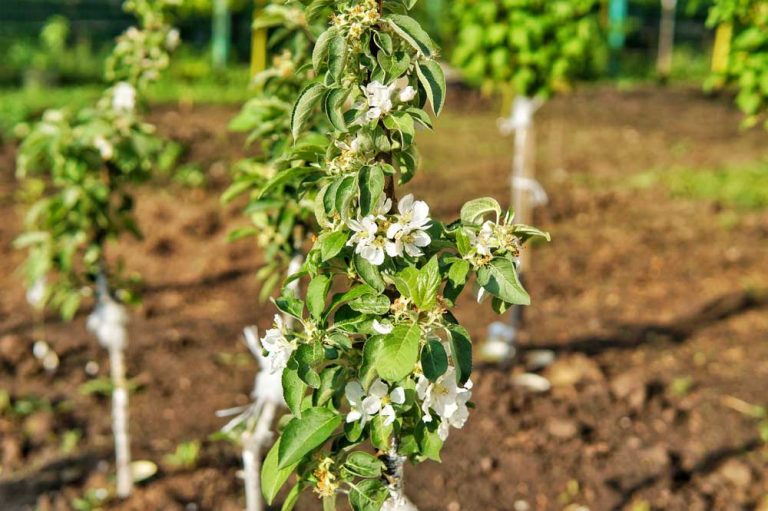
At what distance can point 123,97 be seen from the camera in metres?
2.95

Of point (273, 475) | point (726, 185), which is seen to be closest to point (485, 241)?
point (273, 475)

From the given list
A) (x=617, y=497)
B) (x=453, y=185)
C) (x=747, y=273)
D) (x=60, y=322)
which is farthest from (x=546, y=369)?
(x=453, y=185)

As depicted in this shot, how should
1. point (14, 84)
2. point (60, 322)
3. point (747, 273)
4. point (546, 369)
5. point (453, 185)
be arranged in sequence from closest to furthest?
point (546, 369)
point (60, 322)
point (747, 273)
point (453, 185)
point (14, 84)

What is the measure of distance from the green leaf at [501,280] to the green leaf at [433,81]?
1.00 ft

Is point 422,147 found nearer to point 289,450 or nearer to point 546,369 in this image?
point 546,369

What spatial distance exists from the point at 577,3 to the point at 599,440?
78.7 inches

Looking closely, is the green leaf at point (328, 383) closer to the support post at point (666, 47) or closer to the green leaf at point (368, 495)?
the green leaf at point (368, 495)

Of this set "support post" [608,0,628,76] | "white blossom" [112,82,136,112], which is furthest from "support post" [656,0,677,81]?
"white blossom" [112,82,136,112]

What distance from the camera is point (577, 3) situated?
13.8ft

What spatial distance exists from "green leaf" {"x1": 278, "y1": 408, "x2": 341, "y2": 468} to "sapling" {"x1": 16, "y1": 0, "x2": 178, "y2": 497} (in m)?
1.46

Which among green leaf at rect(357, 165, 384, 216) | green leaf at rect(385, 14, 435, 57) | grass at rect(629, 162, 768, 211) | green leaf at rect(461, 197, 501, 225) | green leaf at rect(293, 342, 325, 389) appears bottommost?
grass at rect(629, 162, 768, 211)

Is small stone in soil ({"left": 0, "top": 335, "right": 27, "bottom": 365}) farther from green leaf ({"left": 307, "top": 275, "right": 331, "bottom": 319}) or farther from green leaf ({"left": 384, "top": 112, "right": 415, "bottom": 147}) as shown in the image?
green leaf ({"left": 384, "top": 112, "right": 415, "bottom": 147})

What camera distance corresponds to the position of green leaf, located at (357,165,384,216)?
1.65 meters

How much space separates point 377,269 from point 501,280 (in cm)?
24
